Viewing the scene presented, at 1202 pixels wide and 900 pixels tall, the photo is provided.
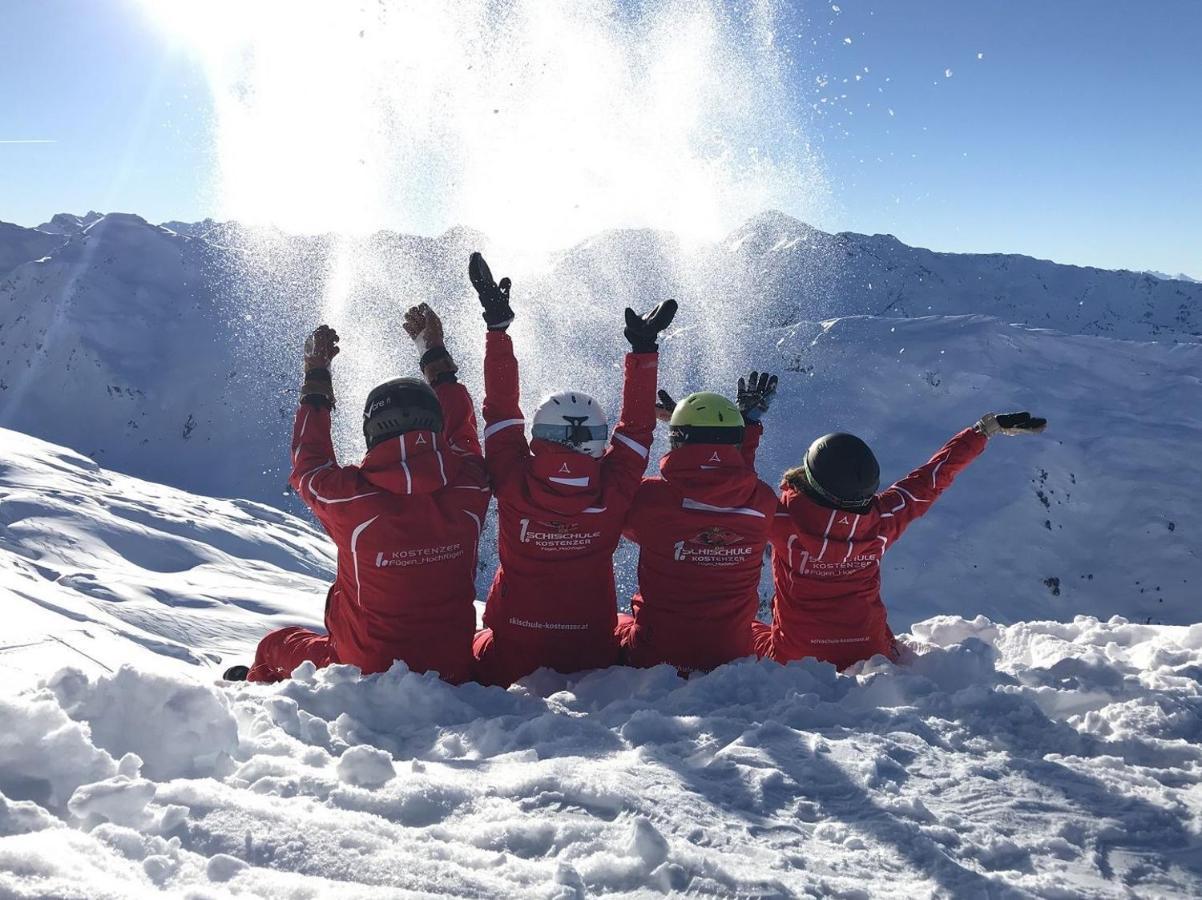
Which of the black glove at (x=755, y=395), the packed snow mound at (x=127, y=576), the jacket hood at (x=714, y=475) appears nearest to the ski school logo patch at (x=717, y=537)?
the jacket hood at (x=714, y=475)

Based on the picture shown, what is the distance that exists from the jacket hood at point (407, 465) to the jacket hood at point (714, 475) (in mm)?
1318

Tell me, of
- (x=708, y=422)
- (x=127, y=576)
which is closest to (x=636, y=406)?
(x=708, y=422)

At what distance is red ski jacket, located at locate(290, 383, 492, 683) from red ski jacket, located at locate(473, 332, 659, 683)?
20 centimetres

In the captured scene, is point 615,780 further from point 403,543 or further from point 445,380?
point 445,380

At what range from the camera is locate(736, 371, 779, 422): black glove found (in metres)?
6.24

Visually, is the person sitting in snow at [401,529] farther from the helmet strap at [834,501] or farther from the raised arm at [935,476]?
the raised arm at [935,476]

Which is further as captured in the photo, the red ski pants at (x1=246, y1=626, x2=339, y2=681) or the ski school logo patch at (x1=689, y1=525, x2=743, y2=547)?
the red ski pants at (x1=246, y1=626, x2=339, y2=681)

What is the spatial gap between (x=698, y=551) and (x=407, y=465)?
171cm

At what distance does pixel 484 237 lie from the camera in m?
117

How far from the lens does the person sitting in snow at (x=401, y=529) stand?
13.8 ft

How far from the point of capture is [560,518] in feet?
14.8

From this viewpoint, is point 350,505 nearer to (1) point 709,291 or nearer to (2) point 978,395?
(2) point 978,395

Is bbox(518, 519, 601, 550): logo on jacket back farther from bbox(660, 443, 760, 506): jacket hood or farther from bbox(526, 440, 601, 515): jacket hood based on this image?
bbox(660, 443, 760, 506): jacket hood

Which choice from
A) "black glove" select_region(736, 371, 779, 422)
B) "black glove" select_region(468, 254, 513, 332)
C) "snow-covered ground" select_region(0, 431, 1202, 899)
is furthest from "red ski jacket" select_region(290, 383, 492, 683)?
"black glove" select_region(736, 371, 779, 422)
